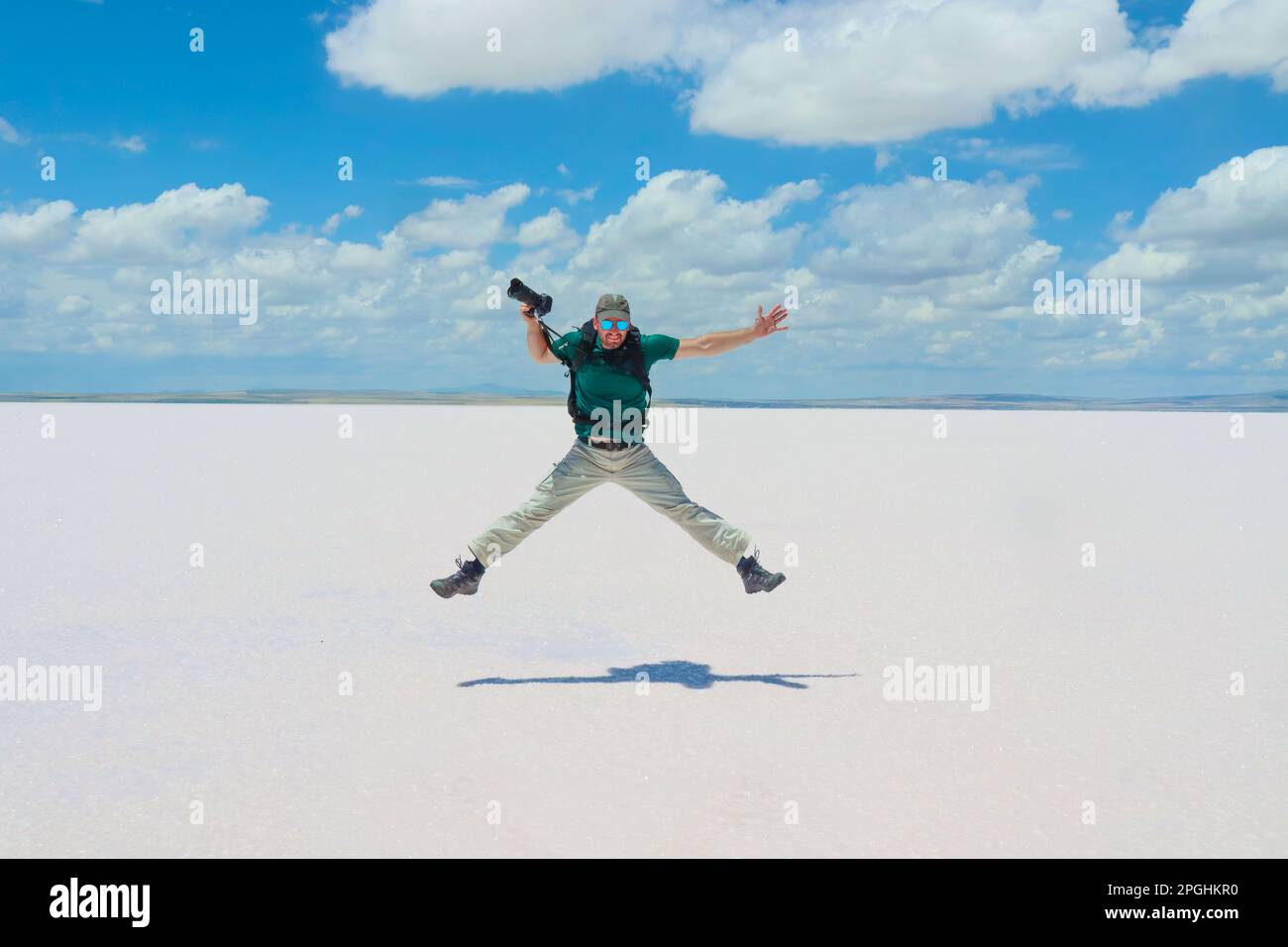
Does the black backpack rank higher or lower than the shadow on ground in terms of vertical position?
higher

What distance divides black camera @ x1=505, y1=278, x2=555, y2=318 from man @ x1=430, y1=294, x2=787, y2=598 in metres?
0.04

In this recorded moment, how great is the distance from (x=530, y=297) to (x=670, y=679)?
224 centimetres

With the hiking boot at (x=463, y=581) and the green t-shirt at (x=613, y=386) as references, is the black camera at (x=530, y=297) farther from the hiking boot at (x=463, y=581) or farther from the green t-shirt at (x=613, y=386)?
the hiking boot at (x=463, y=581)

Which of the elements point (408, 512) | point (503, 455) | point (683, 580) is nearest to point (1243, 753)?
point (683, 580)

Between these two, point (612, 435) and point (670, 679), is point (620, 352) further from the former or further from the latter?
point (670, 679)

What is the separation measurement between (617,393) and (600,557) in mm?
3744

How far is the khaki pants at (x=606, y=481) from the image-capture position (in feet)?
20.6

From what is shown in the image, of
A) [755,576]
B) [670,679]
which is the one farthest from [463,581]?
[755,576]

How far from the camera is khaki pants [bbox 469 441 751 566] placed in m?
6.28

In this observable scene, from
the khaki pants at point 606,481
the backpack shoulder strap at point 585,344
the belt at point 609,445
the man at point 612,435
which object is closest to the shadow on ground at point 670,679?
the man at point 612,435

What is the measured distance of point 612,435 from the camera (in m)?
6.21

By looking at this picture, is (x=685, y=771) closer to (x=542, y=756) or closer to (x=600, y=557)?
(x=542, y=756)

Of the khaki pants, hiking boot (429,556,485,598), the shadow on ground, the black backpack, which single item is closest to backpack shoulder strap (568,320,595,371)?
the black backpack

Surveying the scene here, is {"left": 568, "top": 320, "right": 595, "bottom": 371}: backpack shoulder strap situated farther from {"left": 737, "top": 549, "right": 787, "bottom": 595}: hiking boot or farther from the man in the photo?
{"left": 737, "top": 549, "right": 787, "bottom": 595}: hiking boot
